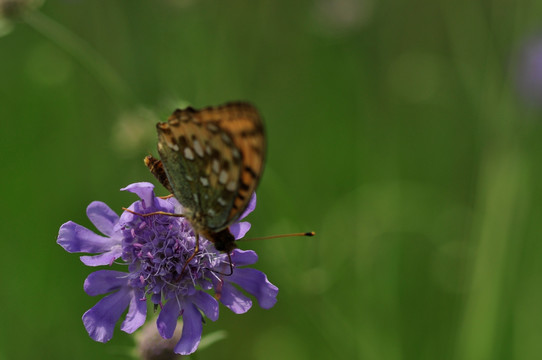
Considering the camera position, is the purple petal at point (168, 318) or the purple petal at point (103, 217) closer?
the purple petal at point (168, 318)

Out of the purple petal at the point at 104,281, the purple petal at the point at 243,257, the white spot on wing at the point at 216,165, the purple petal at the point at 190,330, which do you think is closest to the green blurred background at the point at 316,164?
the purple petal at the point at 104,281

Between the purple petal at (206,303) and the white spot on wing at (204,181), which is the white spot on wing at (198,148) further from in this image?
the purple petal at (206,303)

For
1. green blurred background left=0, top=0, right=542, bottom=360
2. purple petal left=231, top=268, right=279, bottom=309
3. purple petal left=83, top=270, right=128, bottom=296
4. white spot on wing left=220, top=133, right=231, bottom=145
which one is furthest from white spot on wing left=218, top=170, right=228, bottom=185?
green blurred background left=0, top=0, right=542, bottom=360

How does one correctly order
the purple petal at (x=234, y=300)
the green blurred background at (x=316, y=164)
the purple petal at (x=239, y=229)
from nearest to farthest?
the purple petal at (x=234, y=300)
the purple petal at (x=239, y=229)
the green blurred background at (x=316, y=164)

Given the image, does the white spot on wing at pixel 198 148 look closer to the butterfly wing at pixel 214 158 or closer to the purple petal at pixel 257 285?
the butterfly wing at pixel 214 158

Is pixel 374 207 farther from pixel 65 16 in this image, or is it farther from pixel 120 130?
pixel 65 16

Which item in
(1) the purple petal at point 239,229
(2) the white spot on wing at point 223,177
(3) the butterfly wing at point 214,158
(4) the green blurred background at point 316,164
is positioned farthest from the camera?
(4) the green blurred background at point 316,164

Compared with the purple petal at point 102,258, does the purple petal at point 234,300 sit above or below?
below

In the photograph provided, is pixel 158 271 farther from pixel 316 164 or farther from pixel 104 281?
pixel 316 164

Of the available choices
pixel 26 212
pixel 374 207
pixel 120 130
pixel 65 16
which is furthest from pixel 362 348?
pixel 65 16
